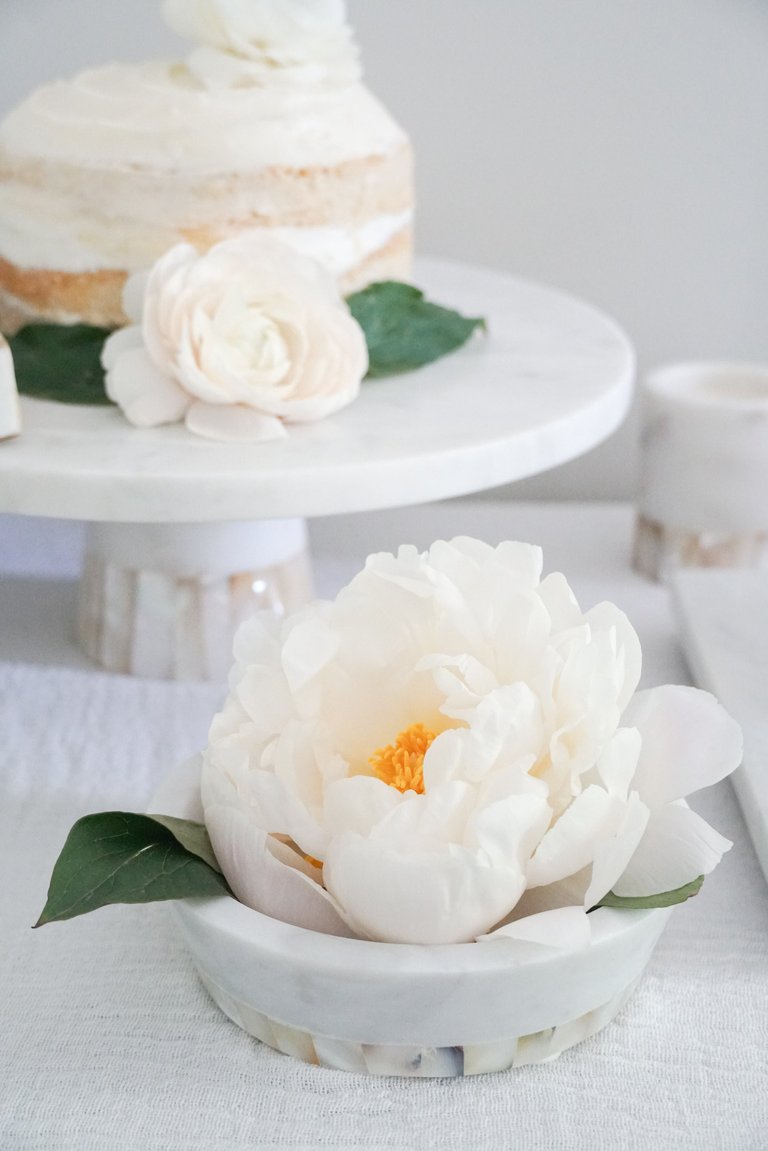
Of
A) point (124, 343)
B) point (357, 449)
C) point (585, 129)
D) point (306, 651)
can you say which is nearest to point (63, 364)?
point (124, 343)

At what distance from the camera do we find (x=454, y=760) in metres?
0.30

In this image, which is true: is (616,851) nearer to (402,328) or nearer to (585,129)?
(402,328)

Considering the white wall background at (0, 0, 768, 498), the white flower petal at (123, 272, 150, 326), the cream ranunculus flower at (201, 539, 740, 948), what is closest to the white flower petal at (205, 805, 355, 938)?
the cream ranunculus flower at (201, 539, 740, 948)

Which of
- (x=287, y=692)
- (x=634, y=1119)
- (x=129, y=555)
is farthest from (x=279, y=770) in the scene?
(x=129, y=555)

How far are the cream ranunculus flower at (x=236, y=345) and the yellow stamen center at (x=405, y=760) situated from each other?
18 cm

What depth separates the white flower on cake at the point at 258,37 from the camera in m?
0.51

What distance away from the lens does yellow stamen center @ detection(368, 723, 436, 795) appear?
12.6 inches

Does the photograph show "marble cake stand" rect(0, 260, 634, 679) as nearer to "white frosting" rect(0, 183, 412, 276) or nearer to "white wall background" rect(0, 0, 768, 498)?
"white frosting" rect(0, 183, 412, 276)

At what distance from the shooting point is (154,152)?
50cm

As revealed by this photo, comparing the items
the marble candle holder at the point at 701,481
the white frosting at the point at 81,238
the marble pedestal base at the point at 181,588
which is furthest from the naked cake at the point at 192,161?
the marble candle holder at the point at 701,481

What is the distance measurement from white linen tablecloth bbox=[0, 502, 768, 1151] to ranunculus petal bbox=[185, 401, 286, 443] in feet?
0.47

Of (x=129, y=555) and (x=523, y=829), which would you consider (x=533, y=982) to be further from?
(x=129, y=555)

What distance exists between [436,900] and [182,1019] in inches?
4.4

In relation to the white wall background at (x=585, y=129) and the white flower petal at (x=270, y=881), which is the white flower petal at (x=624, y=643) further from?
the white wall background at (x=585, y=129)
